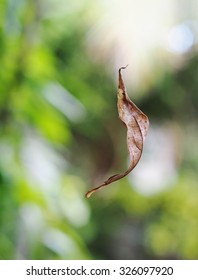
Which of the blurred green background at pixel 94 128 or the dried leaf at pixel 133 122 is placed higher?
the blurred green background at pixel 94 128

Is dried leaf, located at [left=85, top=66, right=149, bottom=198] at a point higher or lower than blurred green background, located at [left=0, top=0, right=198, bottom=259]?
lower

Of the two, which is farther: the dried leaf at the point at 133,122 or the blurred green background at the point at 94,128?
the blurred green background at the point at 94,128

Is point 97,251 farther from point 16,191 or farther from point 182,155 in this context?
point 16,191

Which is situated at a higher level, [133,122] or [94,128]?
[94,128]

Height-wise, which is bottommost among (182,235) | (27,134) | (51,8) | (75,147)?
(27,134)

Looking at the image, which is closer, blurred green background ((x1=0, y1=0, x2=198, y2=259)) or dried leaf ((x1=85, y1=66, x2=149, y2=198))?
dried leaf ((x1=85, y1=66, x2=149, y2=198))

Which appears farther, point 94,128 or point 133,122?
point 94,128
